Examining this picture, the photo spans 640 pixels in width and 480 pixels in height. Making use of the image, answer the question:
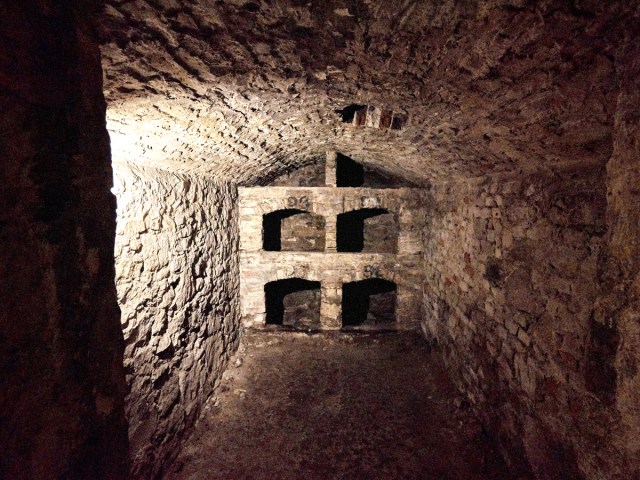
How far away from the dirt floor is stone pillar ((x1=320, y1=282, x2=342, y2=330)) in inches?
24.5

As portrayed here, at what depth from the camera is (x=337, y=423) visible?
4.13 meters

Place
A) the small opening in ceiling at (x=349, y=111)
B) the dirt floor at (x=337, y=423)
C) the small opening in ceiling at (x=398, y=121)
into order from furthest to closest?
the dirt floor at (x=337, y=423), the small opening in ceiling at (x=349, y=111), the small opening in ceiling at (x=398, y=121)

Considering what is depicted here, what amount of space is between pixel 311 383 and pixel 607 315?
3.98 meters

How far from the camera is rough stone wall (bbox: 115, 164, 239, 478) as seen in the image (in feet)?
9.86

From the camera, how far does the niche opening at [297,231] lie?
7.14 meters

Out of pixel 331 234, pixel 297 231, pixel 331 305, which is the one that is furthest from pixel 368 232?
pixel 331 305

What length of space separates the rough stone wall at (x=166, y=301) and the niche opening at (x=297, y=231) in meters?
1.99

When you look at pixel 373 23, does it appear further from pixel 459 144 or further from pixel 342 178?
pixel 342 178

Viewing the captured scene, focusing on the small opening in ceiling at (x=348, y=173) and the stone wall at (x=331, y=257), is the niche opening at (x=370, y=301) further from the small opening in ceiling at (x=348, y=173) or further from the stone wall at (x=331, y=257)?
the small opening in ceiling at (x=348, y=173)

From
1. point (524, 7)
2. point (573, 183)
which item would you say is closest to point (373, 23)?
point (524, 7)

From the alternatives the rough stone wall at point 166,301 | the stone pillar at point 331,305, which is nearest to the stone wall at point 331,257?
the stone pillar at point 331,305

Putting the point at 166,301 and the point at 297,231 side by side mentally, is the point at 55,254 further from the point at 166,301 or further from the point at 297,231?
the point at 297,231

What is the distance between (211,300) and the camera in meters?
4.93

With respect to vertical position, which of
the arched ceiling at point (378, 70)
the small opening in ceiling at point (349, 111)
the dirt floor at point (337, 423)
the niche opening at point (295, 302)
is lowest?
the dirt floor at point (337, 423)
